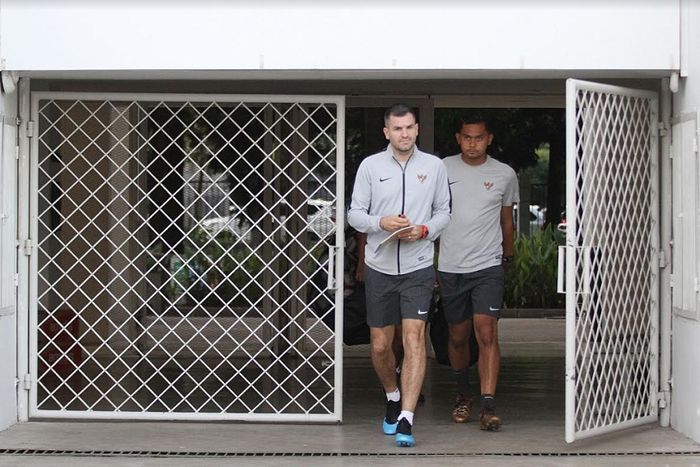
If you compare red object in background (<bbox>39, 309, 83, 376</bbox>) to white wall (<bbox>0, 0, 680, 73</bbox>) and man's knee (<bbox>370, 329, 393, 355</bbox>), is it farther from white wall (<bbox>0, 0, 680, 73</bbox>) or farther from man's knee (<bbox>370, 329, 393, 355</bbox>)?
man's knee (<bbox>370, 329, 393, 355</bbox>)

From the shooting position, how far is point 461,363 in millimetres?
7805

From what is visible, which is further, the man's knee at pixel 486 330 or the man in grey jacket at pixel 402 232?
the man's knee at pixel 486 330

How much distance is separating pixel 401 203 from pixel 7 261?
227 cm

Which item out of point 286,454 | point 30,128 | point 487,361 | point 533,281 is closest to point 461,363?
point 487,361

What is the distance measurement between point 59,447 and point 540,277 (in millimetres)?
11653

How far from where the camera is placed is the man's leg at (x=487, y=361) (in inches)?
290

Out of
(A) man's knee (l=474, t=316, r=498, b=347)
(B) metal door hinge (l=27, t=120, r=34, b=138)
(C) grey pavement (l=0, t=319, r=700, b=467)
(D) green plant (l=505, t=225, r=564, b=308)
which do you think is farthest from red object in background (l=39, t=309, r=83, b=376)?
(D) green plant (l=505, t=225, r=564, b=308)

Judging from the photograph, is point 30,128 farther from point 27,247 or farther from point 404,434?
point 404,434

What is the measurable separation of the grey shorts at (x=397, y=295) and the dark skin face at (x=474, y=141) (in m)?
0.88

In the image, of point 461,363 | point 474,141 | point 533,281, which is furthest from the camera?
point 533,281

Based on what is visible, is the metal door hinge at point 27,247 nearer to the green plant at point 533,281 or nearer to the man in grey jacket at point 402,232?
the man in grey jacket at point 402,232

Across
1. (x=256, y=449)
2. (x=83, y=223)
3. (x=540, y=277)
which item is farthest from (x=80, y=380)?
(x=540, y=277)

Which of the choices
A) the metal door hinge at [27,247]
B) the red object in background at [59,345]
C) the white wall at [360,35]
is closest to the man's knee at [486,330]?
the white wall at [360,35]

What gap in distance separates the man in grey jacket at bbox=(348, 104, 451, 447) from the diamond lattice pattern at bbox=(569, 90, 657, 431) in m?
0.80
